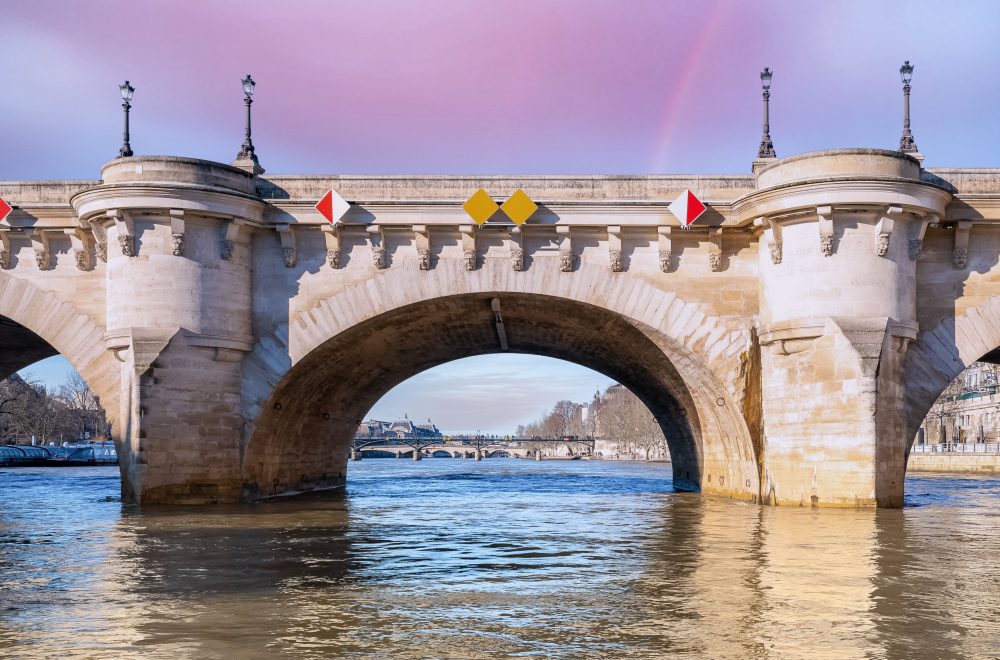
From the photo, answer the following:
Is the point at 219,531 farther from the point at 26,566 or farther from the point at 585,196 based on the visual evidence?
the point at 585,196

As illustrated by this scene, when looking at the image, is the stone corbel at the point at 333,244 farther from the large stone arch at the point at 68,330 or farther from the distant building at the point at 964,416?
the distant building at the point at 964,416

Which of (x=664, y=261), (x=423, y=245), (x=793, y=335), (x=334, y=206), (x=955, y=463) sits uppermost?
(x=334, y=206)

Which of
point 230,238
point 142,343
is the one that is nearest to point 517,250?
point 230,238

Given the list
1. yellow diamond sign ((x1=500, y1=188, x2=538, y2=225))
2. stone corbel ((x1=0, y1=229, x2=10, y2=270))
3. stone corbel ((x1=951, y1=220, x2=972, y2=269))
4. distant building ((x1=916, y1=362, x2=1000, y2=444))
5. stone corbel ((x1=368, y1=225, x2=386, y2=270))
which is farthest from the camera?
distant building ((x1=916, y1=362, x2=1000, y2=444))

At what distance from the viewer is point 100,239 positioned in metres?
→ 25.2

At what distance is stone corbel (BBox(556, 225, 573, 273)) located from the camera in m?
25.0

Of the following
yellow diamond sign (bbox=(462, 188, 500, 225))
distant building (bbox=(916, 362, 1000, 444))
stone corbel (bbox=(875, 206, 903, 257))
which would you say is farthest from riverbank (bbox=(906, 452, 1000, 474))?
yellow diamond sign (bbox=(462, 188, 500, 225))

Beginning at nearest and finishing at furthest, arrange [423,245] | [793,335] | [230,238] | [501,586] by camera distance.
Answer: [501,586]
[793,335]
[230,238]
[423,245]

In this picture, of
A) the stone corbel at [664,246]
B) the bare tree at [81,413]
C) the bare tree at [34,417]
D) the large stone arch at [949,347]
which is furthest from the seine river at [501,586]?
the bare tree at [81,413]

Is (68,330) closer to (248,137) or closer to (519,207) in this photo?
(248,137)

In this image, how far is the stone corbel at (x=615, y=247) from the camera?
24922 millimetres

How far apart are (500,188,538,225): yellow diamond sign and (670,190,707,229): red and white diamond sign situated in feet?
11.2

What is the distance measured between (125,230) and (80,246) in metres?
2.85

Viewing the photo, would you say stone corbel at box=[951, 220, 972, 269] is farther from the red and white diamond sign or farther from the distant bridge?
the distant bridge
